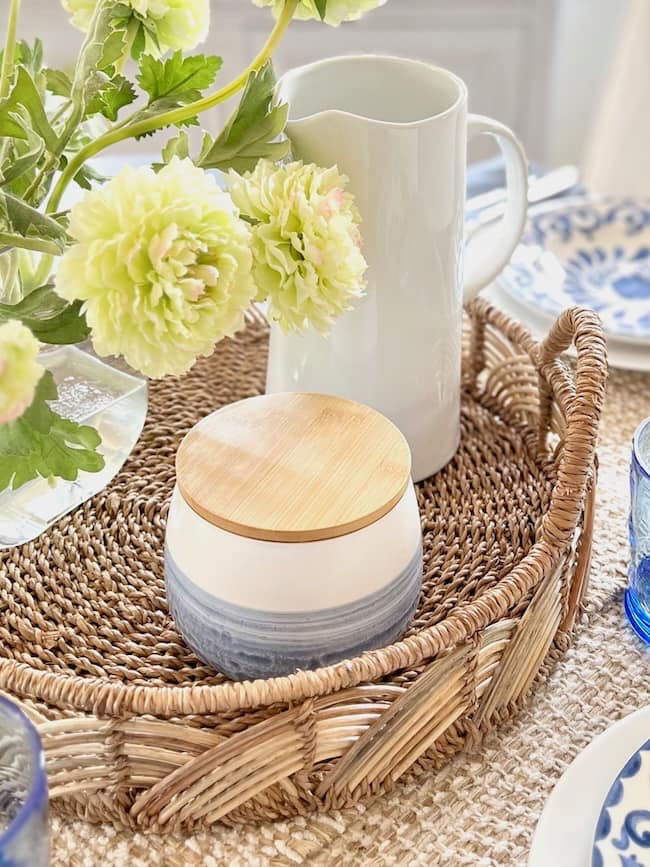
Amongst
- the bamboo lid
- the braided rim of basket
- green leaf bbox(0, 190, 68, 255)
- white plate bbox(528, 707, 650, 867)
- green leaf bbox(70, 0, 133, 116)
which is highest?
green leaf bbox(70, 0, 133, 116)

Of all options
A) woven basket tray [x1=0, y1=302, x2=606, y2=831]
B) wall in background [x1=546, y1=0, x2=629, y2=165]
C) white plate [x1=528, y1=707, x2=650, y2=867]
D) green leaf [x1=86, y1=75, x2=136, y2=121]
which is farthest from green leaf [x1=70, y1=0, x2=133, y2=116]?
wall in background [x1=546, y1=0, x2=629, y2=165]

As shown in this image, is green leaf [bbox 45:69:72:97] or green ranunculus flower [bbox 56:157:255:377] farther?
green leaf [bbox 45:69:72:97]

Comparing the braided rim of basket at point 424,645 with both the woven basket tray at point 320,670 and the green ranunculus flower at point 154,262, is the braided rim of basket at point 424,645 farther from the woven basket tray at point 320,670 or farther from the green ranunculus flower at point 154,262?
the green ranunculus flower at point 154,262

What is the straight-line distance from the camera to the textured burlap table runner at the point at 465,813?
43 cm

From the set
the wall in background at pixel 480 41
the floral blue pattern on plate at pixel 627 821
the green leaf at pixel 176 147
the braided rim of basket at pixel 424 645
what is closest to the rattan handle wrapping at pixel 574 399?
the braided rim of basket at pixel 424 645

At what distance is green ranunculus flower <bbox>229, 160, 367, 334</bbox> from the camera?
445 mm

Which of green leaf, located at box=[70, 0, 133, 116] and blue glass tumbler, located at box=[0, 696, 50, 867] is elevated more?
green leaf, located at box=[70, 0, 133, 116]

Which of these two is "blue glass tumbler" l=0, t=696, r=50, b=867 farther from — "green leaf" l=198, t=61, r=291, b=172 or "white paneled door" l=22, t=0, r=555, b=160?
"white paneled door" l=22, t=0, r=555, b=160

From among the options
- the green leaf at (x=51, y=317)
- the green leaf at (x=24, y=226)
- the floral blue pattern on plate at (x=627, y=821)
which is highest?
the green leaf at (x=24, y=226)

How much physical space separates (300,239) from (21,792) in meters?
0.23

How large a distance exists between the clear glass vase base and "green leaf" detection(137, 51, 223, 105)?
0.17 metres

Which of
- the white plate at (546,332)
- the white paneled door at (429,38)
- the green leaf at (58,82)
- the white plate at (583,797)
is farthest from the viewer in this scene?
the white paneled door at (429,38)

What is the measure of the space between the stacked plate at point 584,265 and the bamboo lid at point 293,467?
11.1 inches

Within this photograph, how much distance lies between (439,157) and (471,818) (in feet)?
0.97
